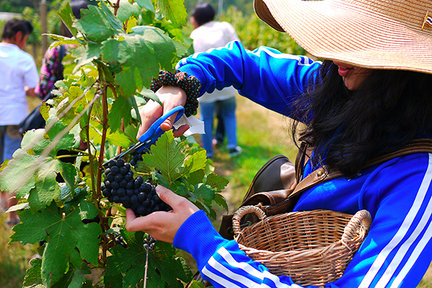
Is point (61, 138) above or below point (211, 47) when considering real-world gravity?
above

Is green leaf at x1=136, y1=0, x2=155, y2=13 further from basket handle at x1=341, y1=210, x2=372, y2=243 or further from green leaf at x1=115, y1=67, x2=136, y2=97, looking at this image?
basket handle at x1=341, y1=210, x2=372, y2=243

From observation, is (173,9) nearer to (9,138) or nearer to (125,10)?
(125,10)

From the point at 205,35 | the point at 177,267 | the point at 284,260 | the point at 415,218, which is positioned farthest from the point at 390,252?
the point at 205,35

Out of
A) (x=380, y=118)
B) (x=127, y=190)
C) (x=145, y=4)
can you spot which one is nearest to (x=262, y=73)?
(x=380, y=118)

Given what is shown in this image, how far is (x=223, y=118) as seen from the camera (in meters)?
5.75

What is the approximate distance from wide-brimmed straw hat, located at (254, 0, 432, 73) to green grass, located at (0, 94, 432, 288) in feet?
1.79

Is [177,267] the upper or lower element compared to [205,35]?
upper

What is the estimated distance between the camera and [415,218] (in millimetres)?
1004

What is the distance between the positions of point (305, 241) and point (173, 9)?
76 cm

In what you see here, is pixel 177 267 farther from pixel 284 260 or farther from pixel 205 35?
pixel 205 35

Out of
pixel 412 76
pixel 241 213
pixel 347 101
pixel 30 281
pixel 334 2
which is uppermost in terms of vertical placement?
pixel 334 2

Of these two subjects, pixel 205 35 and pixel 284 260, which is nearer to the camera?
pixel 284 260

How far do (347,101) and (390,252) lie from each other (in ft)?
1.64

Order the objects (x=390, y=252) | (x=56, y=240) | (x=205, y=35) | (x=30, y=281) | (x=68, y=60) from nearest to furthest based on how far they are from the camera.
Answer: (x=390, y=252), (x=56, y=240), (x=30, y=281), (x=68, y=60), (x=205, y=35)
